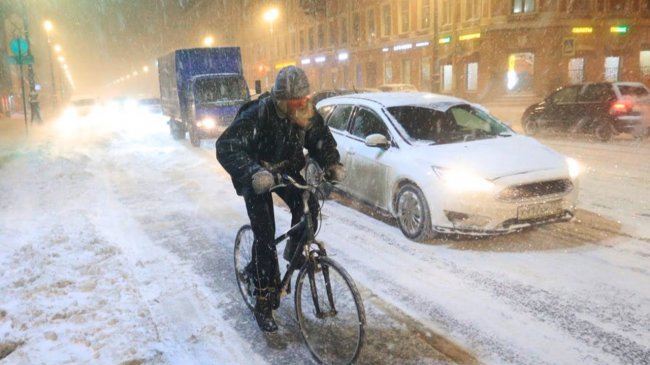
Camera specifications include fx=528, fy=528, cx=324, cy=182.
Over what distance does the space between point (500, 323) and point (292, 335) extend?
5.15 ft

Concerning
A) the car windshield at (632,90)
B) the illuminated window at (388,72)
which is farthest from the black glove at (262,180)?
the illuminated window at (388,72)

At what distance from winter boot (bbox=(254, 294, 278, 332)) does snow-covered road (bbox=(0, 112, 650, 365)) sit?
8cm

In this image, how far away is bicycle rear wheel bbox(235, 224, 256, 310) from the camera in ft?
14.0

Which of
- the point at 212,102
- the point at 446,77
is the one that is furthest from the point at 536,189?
the point at 446,77

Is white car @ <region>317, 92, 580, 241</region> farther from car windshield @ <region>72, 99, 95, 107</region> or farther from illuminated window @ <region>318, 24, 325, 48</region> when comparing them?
illuminated window @ <region>318, 24, 325, 48</region>

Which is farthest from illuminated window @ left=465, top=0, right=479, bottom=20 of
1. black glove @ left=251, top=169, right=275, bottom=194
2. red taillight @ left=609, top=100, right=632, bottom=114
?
black glove @ left=251, top=169, right=275, bottom=194

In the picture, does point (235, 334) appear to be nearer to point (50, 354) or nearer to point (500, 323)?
point (50, 354)

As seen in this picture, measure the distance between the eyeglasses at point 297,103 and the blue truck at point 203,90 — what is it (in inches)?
519

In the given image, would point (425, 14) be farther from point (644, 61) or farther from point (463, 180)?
point (463, 180)

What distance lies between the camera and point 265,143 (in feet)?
11.8

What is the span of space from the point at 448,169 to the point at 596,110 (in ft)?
34.7

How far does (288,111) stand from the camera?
3449 millimetres

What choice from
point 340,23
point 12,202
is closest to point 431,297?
point 12,202

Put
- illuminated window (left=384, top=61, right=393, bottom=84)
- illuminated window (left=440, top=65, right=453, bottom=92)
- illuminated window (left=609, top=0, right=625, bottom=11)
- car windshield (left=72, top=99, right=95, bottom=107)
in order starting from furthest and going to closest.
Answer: car windshield (left=72, top=99, right=95, bottom=107)
illuminated window (left=384, top=61, right=393, bottom=84)
illuminated window (left=440, top=65, right=453, bottom=92)
illuminated window (left=609, top=0, right=625, bottom=11)
